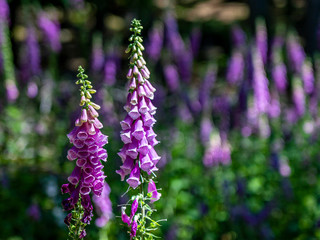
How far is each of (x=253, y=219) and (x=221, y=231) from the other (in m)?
0.47

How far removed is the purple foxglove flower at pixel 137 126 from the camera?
1.80 metres

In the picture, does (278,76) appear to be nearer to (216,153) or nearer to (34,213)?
(216,153)

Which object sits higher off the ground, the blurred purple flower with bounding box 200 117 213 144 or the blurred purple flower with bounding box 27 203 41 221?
the blurred purple flower with bounding box 200 117 213 144

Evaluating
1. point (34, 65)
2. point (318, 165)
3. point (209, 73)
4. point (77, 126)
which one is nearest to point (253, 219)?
point (318, 165)

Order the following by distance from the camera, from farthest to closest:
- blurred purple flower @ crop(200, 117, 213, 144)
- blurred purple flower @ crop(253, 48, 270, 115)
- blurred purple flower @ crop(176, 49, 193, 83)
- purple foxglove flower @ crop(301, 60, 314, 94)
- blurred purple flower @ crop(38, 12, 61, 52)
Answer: blurred purple flower @ crop(38, 12, 61, 52) < blurred purple flower @ crop(176, 49, 193, 83) < purple foxglove flower @ crop(301, 60, 314, 94) < blurred purple flower @ crop(200, 117, 213, 144) < blurred purple flower @ crop(253, 48, 270, 115)

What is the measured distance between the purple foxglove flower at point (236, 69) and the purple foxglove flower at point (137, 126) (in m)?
4.11

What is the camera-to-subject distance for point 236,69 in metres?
5.89

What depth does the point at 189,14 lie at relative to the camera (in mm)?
16406

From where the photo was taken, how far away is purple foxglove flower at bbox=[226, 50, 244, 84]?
5879 mm

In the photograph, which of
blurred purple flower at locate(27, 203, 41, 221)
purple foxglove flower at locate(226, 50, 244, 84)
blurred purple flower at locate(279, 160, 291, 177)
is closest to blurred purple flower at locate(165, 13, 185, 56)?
purple foxglove flower at locate(226, 50, 244, 84)

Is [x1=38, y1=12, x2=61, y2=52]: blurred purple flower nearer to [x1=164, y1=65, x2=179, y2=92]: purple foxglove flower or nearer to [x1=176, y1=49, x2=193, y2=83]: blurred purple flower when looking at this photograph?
[x1=164, y1=65, x2=179, y2=92]: purple foxglove flower

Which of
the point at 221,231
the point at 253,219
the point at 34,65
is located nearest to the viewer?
the point at 253,219

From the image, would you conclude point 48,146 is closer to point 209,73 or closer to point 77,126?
point 209,73

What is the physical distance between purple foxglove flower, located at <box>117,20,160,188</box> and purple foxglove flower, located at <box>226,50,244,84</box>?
13.5ft
